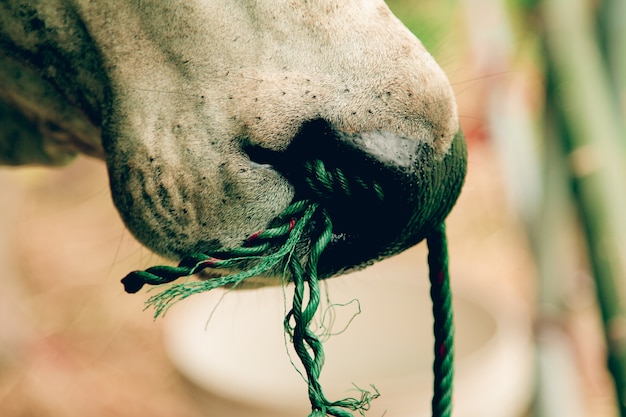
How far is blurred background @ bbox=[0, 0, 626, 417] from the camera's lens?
4.40ft

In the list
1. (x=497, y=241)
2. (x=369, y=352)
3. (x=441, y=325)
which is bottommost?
(x=497, y=241)

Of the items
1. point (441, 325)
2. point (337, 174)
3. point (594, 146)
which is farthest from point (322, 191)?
point (594, 146)

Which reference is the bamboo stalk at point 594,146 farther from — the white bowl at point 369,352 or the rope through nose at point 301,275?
the rope through nose at point 301,275

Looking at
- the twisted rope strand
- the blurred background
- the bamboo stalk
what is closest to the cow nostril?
the twisted rope strand

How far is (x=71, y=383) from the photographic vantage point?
2.20 m

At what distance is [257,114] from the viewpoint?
665 millimetres

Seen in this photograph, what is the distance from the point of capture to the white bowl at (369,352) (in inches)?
50.3

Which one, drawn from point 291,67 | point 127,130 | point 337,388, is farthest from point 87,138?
point 337,388

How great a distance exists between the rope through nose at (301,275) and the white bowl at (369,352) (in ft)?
1.73

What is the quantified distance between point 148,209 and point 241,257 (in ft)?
0.54

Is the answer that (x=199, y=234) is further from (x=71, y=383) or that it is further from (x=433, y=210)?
(x=71, y=383)

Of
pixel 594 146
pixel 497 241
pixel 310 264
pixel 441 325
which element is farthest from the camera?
pixel 497 241

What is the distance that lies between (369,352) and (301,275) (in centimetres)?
103

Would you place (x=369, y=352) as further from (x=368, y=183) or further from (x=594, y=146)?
(x=368, y=183)
